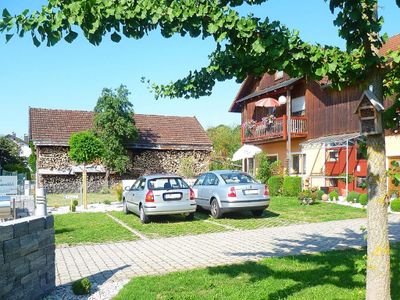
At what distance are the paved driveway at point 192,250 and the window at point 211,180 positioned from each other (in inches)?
127

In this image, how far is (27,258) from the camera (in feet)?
16.8

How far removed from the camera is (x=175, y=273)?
6656mm

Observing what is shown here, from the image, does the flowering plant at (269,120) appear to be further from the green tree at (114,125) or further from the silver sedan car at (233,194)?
the silver sedan car at (233,194)

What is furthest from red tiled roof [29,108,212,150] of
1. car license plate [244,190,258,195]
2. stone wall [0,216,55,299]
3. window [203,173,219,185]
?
stone wall [0,216,55,299]

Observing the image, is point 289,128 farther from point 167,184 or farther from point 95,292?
point 95,292

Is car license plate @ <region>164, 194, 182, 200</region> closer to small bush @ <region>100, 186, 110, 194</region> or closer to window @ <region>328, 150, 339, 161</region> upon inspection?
window @ <region>328, 150, 339, 161</region>

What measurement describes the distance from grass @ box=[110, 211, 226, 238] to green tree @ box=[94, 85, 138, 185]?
15.1 metres

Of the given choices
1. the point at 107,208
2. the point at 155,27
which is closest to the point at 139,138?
the point at 107,208

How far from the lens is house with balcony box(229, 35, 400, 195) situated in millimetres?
21109

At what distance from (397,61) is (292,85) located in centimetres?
2301

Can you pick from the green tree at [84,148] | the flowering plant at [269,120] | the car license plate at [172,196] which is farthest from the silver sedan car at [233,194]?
the flowering plant at [269,120]

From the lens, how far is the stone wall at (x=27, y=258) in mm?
4703

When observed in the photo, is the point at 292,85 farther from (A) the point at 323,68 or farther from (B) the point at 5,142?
(B) the point at 5,142

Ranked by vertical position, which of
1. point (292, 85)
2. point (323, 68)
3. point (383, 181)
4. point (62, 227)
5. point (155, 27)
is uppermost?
point (292, 85)
